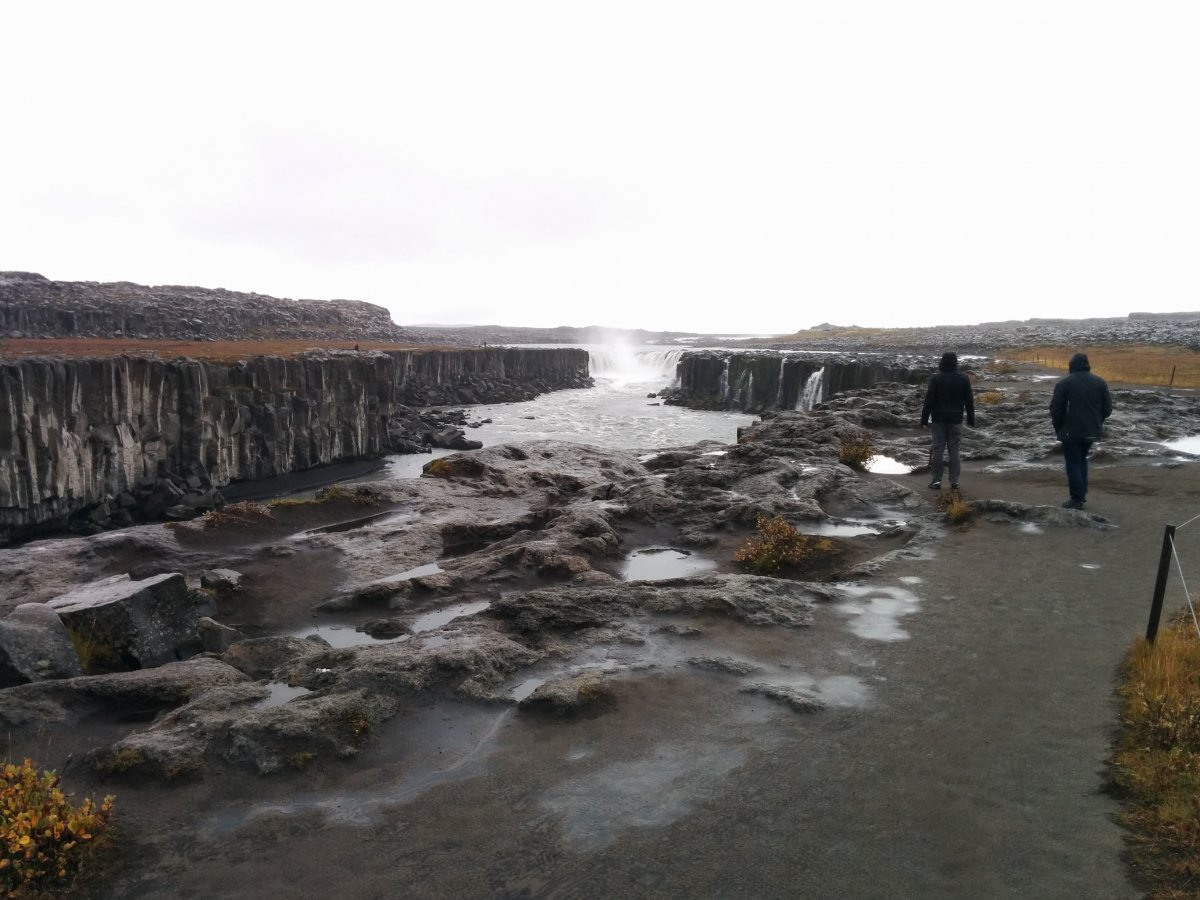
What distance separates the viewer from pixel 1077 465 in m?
14.0

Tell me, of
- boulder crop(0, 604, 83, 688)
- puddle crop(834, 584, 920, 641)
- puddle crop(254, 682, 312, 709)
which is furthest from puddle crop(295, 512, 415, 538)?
puddle crop(834, 584, 920, 641)

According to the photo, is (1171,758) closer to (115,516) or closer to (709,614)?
(709,614)

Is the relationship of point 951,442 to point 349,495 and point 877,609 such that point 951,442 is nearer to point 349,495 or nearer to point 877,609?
point 877,609

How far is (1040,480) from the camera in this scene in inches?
689

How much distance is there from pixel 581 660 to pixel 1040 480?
46.2 feet

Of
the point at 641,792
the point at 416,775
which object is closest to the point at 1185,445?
the point at 641,792

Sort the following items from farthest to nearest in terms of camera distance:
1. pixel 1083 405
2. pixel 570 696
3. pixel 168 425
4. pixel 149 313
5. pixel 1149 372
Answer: pixel 149 313 < pixel 1149 372 < pixel 168 425 < pixel 1083 405 < pixel 570 696

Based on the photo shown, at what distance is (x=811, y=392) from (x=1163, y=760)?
180ft

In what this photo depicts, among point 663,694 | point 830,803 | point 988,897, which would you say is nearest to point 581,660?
point 663,694

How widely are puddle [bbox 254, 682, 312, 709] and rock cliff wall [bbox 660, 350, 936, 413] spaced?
46107mm

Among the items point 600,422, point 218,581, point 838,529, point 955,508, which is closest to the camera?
point 218,581

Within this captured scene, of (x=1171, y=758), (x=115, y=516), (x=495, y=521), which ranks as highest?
(x=1171, y=758)

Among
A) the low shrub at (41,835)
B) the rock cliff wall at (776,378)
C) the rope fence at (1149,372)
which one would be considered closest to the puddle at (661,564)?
the low shrub at (41,835)

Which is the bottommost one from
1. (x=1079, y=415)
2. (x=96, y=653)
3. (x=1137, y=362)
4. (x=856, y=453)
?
(x=96, y=653)
